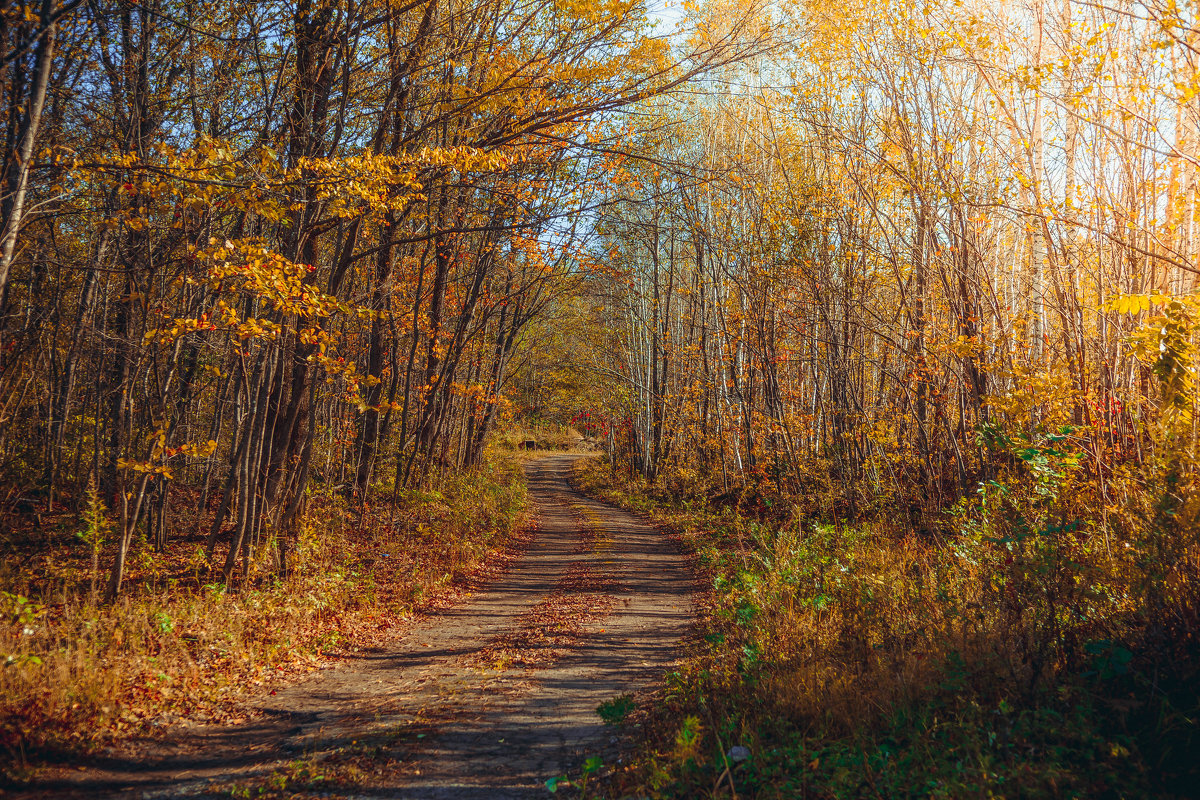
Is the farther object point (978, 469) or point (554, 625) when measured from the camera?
point (978, 469)

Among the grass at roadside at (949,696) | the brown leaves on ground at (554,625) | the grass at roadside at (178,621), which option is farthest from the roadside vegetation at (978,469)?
the grass at roadside at (178,621)

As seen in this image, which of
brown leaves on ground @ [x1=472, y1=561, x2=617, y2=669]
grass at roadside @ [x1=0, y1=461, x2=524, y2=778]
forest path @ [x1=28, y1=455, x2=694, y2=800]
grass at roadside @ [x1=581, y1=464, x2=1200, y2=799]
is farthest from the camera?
brown leaves on ground @ [x1=472, y1=561, x2=617, y2=669]

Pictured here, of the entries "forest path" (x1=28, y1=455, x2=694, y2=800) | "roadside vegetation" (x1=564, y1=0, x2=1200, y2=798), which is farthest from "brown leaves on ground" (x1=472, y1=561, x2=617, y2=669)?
"roadside vegetation" (x1=564, y1=0, x2=1200, y2=798)

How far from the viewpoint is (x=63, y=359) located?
1060 cm

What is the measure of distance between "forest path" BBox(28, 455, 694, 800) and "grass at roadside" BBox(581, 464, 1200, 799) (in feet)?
2.32

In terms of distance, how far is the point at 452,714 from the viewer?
5.03m

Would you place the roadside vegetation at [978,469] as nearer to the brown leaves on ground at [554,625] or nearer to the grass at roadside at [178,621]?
the brown leaves on ground at [554,625]

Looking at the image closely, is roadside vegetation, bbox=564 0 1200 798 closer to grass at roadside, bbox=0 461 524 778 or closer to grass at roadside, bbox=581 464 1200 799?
grass at roadside, bbox=581 464 1200 799

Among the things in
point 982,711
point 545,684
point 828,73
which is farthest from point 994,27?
point 545,684

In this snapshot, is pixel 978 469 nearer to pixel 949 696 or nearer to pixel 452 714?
pixel 949 696

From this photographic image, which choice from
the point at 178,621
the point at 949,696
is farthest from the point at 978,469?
the point at 178,621

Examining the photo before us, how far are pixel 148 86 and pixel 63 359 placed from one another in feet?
19.0

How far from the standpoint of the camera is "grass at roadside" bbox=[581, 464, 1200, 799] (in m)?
3.14

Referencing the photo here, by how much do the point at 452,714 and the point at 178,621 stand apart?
9.91ft
